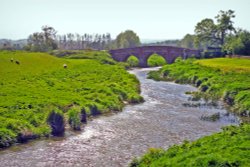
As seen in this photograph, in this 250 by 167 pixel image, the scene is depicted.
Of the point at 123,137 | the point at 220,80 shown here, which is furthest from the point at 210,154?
the point at 220,80

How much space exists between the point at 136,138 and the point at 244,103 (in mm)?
21054

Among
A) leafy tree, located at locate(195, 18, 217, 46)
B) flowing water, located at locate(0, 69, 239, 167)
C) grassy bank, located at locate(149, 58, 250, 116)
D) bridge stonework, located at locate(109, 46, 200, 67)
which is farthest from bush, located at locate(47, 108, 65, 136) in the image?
leafy tree, located at locate(195, 18, 217, 46)

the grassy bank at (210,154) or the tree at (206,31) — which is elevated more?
the tree at (206,31)

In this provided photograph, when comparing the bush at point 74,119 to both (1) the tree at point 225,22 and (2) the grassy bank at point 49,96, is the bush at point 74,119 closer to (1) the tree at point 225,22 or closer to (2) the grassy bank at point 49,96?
(2) the grassy bank at point 49,96

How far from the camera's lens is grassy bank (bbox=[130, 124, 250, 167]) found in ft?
80.6

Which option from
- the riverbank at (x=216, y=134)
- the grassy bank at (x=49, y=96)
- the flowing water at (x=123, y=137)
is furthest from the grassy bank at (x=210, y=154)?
the grassy bank at (x=49, y=96)

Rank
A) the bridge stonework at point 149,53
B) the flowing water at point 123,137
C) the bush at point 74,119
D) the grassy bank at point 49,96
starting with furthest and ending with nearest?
the bridge stonework at point 149,53
the bush at point 74,119
the grassy bank at point 49,96
the flowing water at point 123,137

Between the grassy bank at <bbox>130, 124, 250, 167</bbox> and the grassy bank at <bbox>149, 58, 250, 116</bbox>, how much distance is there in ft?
70.3

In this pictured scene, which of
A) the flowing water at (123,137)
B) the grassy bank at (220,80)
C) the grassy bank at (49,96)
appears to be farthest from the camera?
the grassy bank at (220,80)

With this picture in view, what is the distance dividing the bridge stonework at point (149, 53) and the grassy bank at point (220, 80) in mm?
40257

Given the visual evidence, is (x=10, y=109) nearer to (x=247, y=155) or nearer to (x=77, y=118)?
(x=77, y=118)

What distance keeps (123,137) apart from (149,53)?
11284cm

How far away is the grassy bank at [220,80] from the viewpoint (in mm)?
55812

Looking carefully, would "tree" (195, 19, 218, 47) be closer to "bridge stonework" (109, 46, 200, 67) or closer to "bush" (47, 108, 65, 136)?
"bridge stonework" (109, 46, 200, 67)
